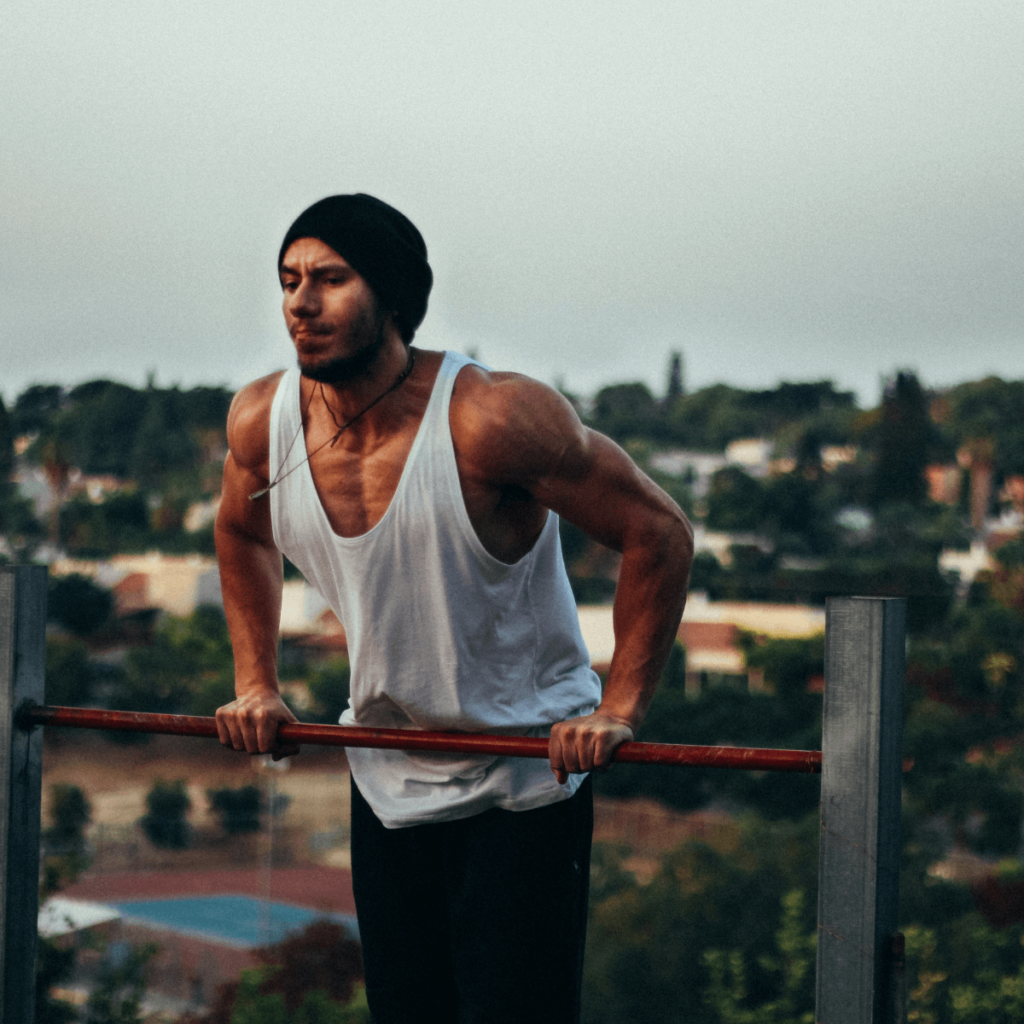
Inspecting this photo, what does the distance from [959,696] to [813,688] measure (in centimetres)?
373

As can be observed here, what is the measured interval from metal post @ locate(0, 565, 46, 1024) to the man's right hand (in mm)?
244

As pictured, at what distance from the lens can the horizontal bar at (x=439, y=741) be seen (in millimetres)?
1227

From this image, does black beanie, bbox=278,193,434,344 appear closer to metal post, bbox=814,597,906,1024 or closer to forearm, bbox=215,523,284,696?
forearm, bbox=215,523,284,696

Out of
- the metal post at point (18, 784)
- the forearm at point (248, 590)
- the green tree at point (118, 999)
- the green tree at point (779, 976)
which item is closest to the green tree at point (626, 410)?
the green tree at point (779, 976)

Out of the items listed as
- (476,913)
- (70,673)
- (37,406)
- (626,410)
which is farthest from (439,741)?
(626,410)

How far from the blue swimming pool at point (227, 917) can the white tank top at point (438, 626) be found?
3194cm

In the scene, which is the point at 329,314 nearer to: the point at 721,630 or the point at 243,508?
the point at 243,508

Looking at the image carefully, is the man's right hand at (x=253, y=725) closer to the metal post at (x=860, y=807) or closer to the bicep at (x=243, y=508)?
the bicep at (x=243, y=508)

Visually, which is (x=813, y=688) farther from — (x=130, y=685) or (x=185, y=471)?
(x=185, y=471)

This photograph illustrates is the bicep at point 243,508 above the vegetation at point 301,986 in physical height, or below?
above

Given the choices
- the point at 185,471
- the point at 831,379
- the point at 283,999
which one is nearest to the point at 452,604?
the point at 283,999

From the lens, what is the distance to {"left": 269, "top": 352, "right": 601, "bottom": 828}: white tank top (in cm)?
142

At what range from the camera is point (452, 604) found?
56.3 inches

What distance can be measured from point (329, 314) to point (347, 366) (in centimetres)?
6
